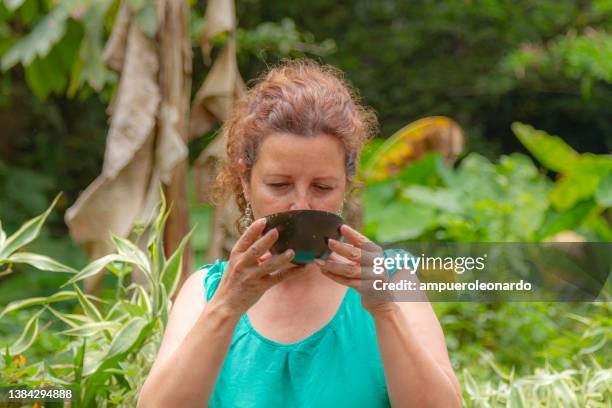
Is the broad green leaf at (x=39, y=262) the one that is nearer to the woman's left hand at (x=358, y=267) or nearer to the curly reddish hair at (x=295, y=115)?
the curly reddish hair at (x=295, y=115)

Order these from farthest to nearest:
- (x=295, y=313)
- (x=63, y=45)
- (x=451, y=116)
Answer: (x=451, y=116)
(x=63, y=45)
(x=295, y=313)

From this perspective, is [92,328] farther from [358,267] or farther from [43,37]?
[43,37]

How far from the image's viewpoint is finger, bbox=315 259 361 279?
158 centimetres

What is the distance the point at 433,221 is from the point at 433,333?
353 centimetres

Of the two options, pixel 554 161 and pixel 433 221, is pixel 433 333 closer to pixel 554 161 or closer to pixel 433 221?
pixel 433 221

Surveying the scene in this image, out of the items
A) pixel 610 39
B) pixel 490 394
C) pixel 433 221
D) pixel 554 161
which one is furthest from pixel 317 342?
pixel 610 39

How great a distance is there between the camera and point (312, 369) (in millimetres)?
1816

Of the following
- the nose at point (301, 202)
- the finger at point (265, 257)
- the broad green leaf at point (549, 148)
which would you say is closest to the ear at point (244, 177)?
the nose at point (301, 202)

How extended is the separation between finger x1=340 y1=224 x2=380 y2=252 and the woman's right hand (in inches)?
4.1

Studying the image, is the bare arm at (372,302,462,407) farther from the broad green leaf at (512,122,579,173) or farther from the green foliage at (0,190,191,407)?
the broad green leaf at (512,122,579,173)

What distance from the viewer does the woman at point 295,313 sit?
1637 mm

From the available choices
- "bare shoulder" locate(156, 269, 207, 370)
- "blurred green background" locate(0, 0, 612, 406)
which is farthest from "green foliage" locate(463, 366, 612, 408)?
"bare shoulder" locate(156, 269, 207, 370)

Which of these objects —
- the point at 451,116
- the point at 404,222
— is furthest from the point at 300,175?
the point at 451,116

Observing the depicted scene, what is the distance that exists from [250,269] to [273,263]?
44 mm
